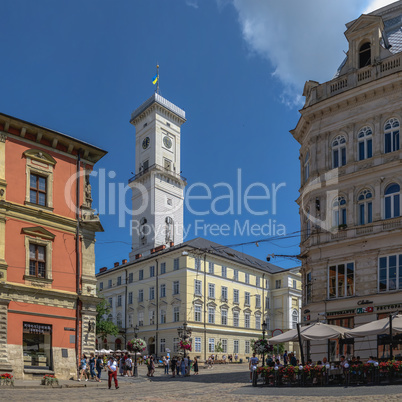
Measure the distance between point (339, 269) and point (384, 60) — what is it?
40.1ft

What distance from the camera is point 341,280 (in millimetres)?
30109

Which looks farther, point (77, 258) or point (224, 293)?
point (224, 293)

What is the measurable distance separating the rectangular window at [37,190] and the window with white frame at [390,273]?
63.5ft

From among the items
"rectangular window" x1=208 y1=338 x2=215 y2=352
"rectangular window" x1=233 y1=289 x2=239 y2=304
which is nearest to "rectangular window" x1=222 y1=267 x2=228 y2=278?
"rectangular window" x1=233 y1=289 x2=239 y2=304

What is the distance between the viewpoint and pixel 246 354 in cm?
7544

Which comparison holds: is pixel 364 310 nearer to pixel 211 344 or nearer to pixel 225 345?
pixel 211 344

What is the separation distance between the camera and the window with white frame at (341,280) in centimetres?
2967

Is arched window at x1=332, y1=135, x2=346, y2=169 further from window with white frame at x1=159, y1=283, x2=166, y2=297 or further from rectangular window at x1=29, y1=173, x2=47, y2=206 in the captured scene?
window with white frame at x1=159, y1=283, x2=166, y2=297

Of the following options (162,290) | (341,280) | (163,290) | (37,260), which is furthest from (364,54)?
(162,290)

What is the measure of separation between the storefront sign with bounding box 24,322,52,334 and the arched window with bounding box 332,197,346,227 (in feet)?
57.1

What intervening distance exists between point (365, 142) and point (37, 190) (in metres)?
19.2

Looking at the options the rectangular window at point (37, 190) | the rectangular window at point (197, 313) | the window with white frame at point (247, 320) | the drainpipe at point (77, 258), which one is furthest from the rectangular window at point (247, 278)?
the rectangular window at point (37, 190)

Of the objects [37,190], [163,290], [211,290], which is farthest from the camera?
[163,290]

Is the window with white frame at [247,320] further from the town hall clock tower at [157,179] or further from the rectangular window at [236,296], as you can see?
the town hall clock tower at [157,179]
